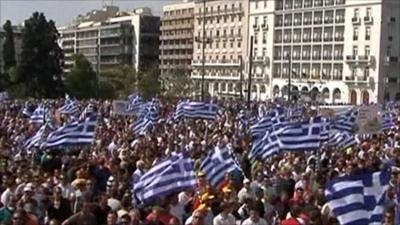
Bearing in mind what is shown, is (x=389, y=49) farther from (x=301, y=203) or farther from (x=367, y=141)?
(x=301, y=203)

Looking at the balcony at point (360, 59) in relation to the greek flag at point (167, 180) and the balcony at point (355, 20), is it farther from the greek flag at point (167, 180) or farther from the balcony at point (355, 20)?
the greek flag at point (167, 180)

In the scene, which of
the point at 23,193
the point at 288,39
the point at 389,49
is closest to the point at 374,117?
the point at 23,193

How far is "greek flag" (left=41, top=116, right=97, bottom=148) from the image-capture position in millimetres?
19094

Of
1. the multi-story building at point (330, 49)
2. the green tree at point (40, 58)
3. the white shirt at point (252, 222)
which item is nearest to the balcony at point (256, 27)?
the multi-story building at point (330, 49)

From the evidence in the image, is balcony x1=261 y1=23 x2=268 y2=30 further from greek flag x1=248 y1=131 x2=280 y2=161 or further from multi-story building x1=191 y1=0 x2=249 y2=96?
greek flag x1=248 y1=131 x2=280 y2=161

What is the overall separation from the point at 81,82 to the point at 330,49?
30958 millimetres

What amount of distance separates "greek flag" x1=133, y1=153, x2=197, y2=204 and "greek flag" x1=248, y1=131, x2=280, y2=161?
18.6 feet

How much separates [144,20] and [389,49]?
2418 inches

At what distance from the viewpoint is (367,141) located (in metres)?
25.1

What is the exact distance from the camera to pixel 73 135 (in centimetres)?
1906

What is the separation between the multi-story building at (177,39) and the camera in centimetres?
14150

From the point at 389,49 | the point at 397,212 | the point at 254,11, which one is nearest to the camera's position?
the point at 397,212

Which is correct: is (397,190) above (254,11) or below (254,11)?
below

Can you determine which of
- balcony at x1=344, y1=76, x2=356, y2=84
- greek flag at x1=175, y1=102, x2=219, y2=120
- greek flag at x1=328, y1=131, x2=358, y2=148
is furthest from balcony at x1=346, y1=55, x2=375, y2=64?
greek flag at x1=328, y1=131, x2=358, y2=148
